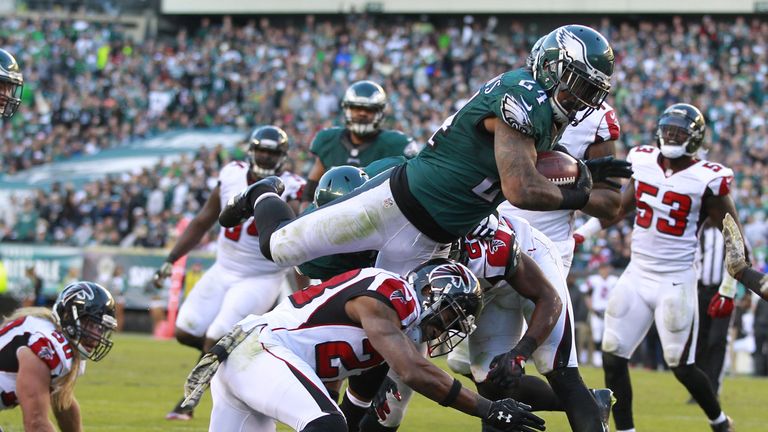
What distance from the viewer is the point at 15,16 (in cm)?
3145

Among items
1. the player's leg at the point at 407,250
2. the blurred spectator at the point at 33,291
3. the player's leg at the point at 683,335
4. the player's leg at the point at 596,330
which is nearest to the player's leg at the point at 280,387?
the player's leg at the point at 407,250

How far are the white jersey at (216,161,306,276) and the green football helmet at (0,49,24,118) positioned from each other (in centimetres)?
220

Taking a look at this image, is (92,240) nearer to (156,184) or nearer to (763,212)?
(156,184)

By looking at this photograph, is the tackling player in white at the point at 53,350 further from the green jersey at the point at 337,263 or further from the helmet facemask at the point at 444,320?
the helmet facemask at the point at 444,320

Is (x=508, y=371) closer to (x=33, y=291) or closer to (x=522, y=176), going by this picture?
(x=522, y=176)

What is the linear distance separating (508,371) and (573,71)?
1.37 m

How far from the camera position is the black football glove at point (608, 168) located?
17.6 ft

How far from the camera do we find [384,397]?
599cm

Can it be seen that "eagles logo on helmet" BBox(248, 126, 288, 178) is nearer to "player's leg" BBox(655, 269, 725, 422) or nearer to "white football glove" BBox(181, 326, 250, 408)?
"player's leg" BBox(655, 269, 725, 422)

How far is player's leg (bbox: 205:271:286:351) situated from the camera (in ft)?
27.8

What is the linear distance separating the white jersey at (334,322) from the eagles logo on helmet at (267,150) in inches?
136

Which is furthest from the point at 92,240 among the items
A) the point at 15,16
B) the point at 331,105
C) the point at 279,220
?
the point at 279,220

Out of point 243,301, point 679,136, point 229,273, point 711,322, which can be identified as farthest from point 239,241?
point 711,322

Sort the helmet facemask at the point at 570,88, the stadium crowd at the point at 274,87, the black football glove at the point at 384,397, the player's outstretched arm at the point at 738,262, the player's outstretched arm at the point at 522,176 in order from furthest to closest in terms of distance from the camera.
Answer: the stadium crowd at the point at 274,87
the player's outstretched arm at the point at 738,262
the black football glove at the point at 384,397
the helmet facemask at the point at 570,88
the player's outstretched arm at the point at 522,176
